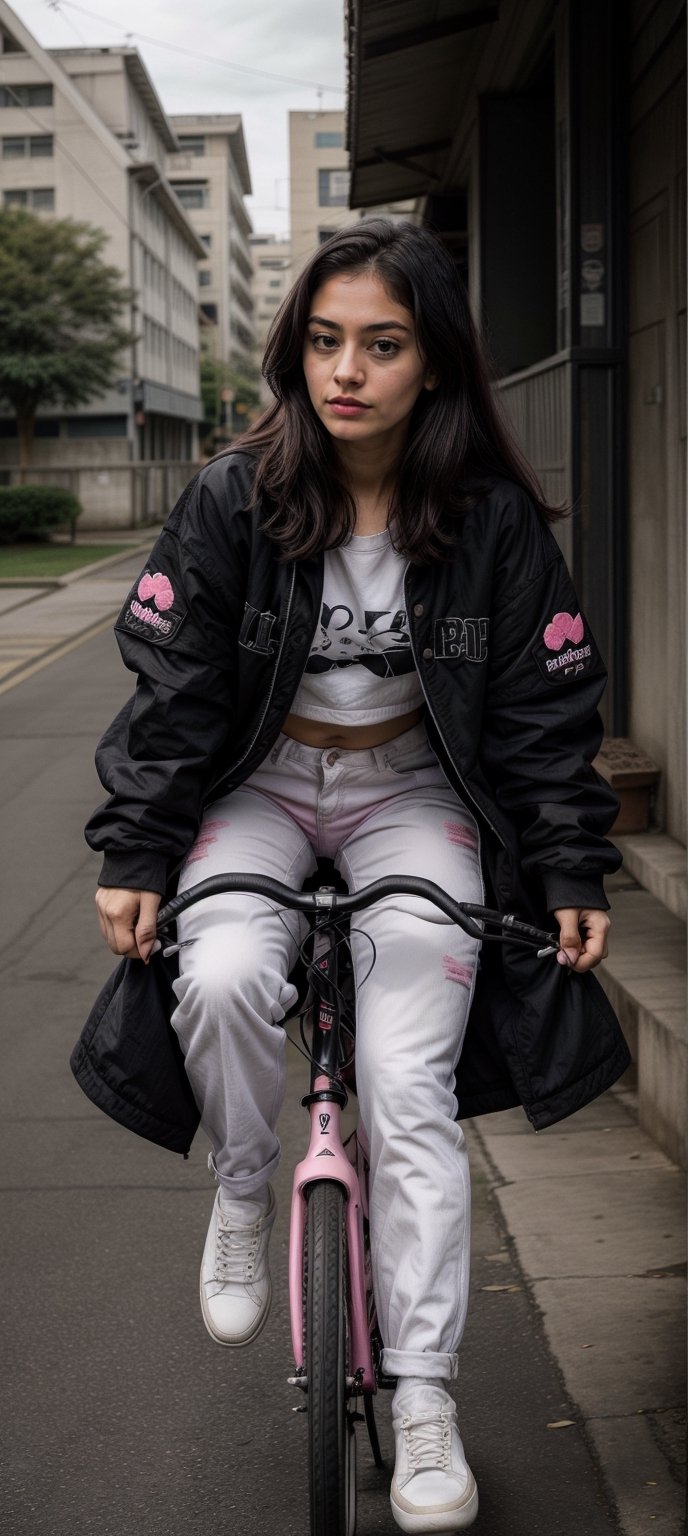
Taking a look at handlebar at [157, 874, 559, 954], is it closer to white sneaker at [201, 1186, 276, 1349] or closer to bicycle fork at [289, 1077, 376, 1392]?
bicycle fork at [289, 1077, 376, 1392]

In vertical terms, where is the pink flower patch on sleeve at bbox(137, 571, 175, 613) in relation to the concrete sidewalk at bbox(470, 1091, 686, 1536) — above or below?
above

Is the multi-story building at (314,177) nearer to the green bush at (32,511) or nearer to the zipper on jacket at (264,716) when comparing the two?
the green bush at (32,511)

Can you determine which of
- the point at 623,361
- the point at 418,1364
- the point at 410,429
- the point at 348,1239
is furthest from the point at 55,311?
the point at 418,1364

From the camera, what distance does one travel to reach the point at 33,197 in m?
55.3

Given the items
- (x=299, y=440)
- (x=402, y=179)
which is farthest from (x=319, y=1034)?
(x=402, y=179)

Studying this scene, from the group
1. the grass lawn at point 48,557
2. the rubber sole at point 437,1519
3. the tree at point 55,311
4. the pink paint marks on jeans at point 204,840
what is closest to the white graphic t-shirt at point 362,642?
the pink paint marks on jeans at point 204,840

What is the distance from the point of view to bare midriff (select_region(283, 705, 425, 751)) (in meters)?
2.94

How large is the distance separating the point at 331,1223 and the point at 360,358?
4.22 feet

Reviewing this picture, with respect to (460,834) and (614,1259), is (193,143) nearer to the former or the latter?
(614,1259)

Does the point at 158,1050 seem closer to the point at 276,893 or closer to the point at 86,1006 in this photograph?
the point at 276,893

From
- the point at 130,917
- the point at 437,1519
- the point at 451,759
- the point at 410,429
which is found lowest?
the point at 437,1519

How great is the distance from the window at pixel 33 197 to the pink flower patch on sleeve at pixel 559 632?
5548 cm

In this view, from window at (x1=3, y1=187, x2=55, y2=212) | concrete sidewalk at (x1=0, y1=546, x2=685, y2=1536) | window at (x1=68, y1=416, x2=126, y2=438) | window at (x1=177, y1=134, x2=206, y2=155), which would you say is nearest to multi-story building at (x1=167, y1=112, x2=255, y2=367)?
window at (x1=177, y1=134, x2=206, y2=155)

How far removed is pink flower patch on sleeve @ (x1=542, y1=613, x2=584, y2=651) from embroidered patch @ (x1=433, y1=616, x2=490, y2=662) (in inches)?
4.4
